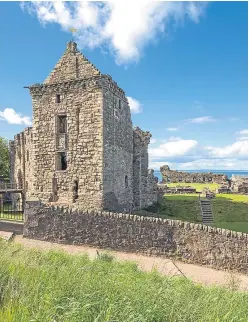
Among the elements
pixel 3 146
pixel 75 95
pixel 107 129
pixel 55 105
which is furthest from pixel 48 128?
pixel 3 146

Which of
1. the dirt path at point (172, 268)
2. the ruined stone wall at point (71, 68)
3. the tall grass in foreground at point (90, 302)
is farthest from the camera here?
the ruined stone wall at point (71, 68)

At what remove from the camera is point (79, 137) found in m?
21.3

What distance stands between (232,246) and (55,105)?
50.6 ft

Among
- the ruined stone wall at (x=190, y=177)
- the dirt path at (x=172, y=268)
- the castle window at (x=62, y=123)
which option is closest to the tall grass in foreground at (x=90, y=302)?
the dirt path at (x=172, y=268)

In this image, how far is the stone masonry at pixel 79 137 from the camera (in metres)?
20.7

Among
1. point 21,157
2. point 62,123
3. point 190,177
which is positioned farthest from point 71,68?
point 190,177

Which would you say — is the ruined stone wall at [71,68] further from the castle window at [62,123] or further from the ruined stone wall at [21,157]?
the ruined stone wall at [21,157]

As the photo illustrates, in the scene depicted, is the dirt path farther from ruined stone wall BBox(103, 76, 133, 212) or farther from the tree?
the tree

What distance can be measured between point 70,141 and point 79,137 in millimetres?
803

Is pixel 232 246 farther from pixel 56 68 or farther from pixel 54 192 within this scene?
pixel 56 68

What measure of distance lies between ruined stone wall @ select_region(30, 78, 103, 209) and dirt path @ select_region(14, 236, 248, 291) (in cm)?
487

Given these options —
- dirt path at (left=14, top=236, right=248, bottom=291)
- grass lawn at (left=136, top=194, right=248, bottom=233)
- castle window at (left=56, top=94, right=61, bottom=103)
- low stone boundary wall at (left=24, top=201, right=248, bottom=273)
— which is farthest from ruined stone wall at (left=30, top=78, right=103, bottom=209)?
grass lawn at (left=136, top=194, right=248, bottom=233)

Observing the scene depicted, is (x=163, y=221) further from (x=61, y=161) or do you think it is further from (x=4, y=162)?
(x=4, y=162)

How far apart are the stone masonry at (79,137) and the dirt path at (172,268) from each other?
4824 mm
